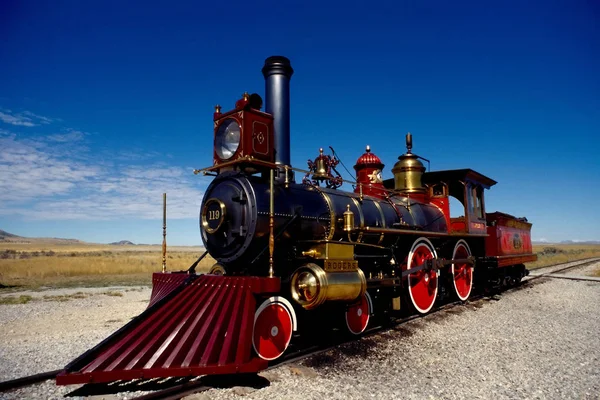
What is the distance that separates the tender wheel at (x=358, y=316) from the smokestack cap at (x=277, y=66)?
4.04 metres

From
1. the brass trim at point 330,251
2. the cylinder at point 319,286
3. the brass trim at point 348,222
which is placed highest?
the brass trim at point 348,222

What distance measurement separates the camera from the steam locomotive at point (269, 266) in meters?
4.55

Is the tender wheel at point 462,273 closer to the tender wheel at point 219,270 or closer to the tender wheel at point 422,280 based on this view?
the tender wheel at point 422,280

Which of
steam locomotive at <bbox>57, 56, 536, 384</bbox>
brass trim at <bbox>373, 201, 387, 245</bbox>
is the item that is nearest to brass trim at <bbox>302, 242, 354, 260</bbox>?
steam locomotive at <bbox>57, 56, 536, 384</bbox>

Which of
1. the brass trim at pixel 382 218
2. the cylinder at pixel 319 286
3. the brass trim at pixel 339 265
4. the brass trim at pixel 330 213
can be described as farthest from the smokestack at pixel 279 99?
the brass trim at pixel 382 218

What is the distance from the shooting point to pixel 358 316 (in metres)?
7.05

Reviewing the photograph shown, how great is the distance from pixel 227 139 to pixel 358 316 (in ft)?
11.9

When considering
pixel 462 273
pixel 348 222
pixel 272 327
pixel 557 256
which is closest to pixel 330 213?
pixel 348 222

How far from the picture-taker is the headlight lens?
627 centimetres

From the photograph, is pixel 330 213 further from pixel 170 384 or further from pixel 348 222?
pixel 170 384

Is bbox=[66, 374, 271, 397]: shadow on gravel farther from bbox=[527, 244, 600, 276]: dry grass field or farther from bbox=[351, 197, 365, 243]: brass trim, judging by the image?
bbox=[527, 244, 600, 276]: dry grass field

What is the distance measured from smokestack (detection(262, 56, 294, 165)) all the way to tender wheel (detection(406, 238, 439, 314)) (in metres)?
3.62

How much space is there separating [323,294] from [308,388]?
1340mm

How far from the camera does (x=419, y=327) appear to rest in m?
7.81
